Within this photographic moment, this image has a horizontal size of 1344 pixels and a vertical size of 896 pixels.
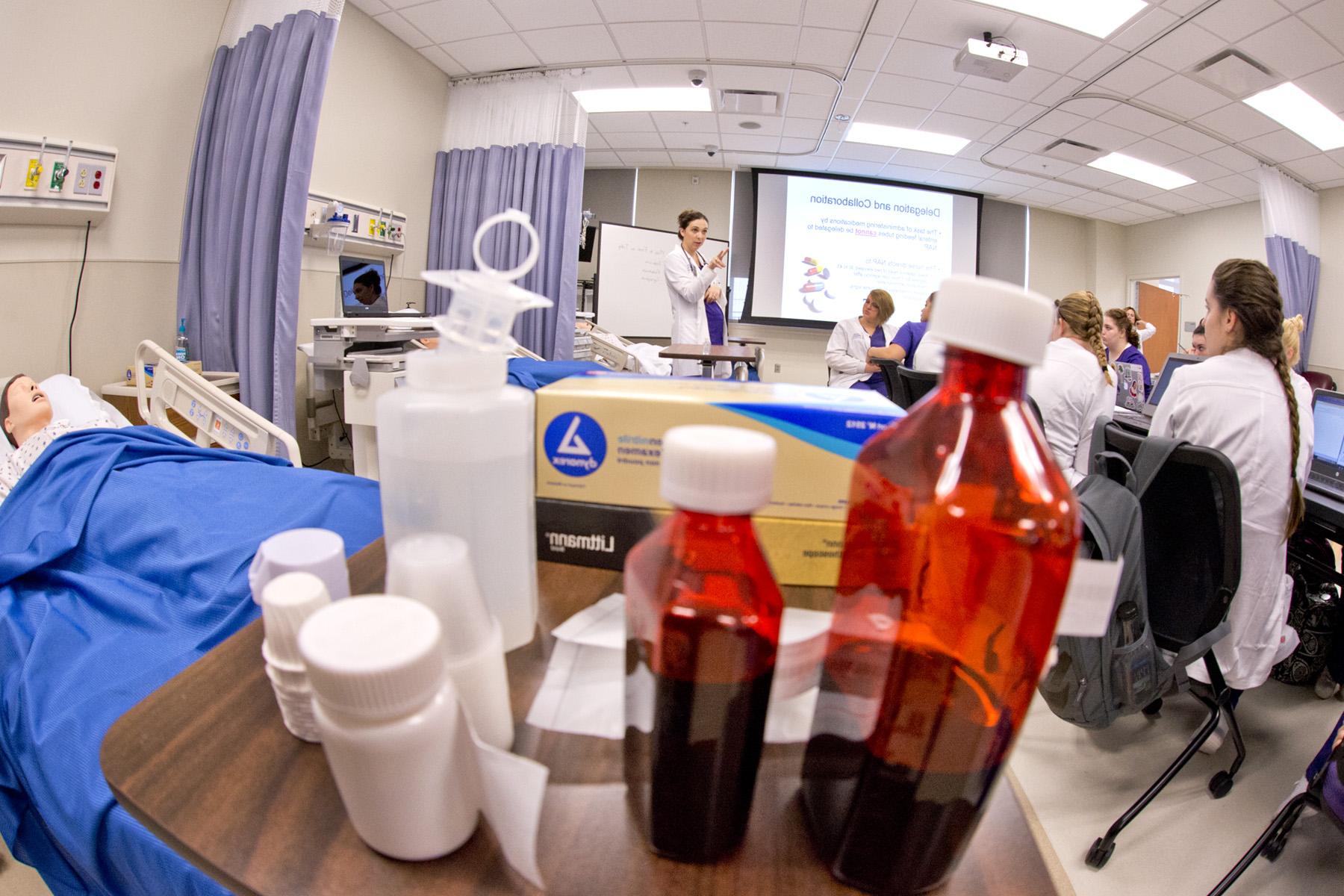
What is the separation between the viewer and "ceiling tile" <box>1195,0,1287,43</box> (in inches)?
110

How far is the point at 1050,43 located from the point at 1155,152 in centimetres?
221

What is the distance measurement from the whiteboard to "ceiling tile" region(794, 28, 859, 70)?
1539 millimetres

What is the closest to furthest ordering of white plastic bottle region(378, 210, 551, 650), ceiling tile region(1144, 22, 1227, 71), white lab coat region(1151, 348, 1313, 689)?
white plastic bottle region(378, 210, 551, 650) < white lab coat region(1151, 348, 1313, 689) < ceiling tile region(1144, 22, 1227, 71)

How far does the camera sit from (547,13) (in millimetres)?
3221

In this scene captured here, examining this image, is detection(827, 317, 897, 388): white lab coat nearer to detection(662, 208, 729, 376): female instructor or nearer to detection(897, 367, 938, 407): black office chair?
detection(662, 208, 729, 376): female instructor

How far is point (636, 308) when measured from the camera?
5270mm

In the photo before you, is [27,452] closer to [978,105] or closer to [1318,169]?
[978,105]

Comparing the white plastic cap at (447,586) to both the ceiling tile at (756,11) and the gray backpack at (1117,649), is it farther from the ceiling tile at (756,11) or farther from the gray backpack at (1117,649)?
the ceiling tile at (756,11)

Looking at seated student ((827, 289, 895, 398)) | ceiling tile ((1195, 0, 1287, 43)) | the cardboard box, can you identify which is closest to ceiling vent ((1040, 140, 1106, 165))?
ceiling tile ((1195, 0, 1287, 43))

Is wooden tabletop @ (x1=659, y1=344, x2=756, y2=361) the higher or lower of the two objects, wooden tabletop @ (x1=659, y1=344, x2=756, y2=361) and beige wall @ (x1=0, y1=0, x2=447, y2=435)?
the lower

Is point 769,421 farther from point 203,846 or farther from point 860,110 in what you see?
point 860,110

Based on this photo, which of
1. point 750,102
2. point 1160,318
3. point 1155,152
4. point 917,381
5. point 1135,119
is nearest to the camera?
point 917,381

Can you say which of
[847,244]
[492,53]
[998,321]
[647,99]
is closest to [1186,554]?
[998,321]

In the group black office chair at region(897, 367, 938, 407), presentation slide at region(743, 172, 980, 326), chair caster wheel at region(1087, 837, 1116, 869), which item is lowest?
chair caster wheel at region(1087, 837, 1116, 869)
